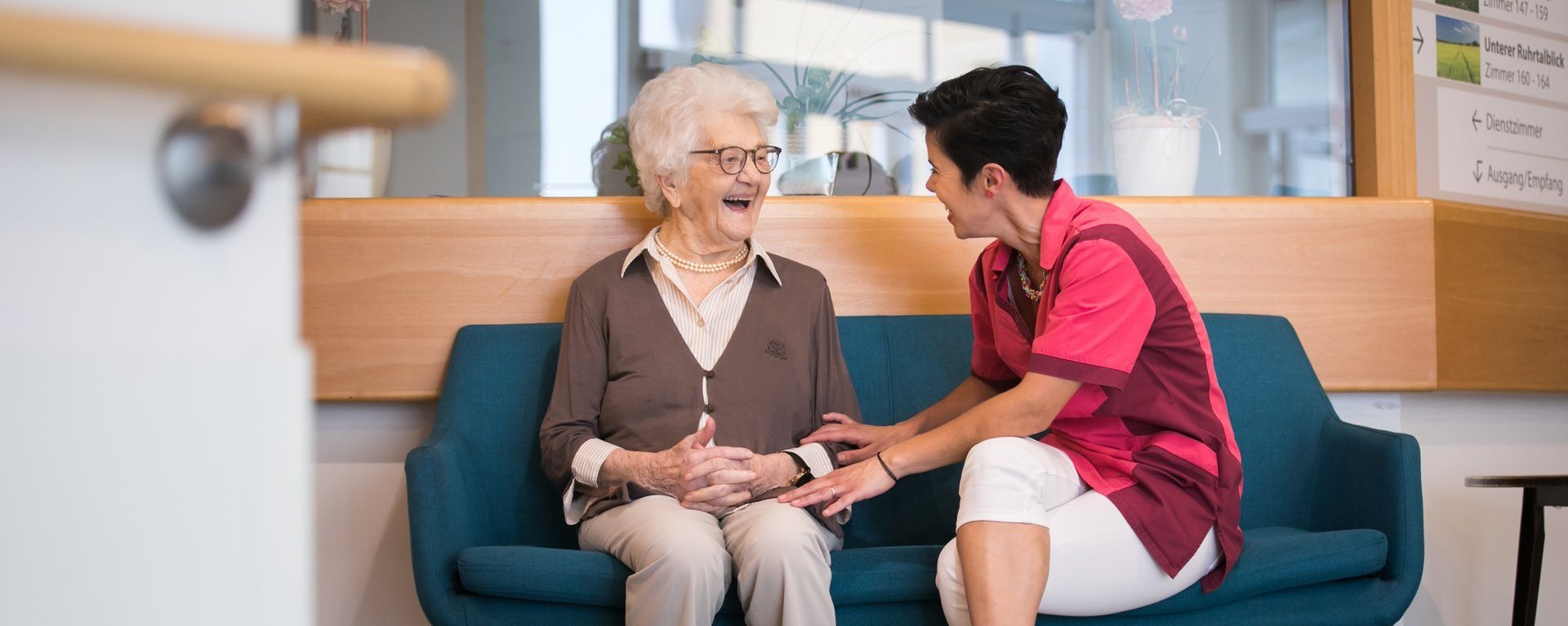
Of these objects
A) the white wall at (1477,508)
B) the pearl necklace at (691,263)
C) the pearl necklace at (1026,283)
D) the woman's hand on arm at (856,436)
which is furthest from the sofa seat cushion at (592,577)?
the white wall at (1477,508)

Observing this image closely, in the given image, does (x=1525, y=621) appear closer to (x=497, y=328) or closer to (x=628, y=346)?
(x=628, y=346)

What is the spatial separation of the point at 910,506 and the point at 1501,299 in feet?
5.48

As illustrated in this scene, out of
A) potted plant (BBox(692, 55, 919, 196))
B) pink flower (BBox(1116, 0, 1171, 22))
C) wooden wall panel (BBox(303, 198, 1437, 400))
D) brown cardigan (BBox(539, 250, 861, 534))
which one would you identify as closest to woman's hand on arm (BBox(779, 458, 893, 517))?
brown cardigan (BBox(539, 250, 861, 534))

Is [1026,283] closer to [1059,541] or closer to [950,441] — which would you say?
[950,441]

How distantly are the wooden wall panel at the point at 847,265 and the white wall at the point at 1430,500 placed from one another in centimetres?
12

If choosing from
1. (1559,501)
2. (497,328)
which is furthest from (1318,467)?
(497,328)

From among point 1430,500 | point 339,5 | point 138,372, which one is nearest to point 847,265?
point 339,5

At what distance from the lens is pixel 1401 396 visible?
299 cm

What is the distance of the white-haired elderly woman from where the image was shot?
6.31 feet

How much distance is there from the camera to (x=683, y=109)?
7.52 ft

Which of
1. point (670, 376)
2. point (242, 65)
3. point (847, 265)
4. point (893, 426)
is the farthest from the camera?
point (847, 265)

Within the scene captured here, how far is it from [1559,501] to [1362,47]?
1236 millimetres

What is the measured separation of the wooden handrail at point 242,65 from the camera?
0.41 meters

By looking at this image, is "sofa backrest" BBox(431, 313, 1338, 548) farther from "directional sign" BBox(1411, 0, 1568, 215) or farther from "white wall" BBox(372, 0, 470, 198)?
"directional sign" BBox(1411, 0, 1568, 215)
